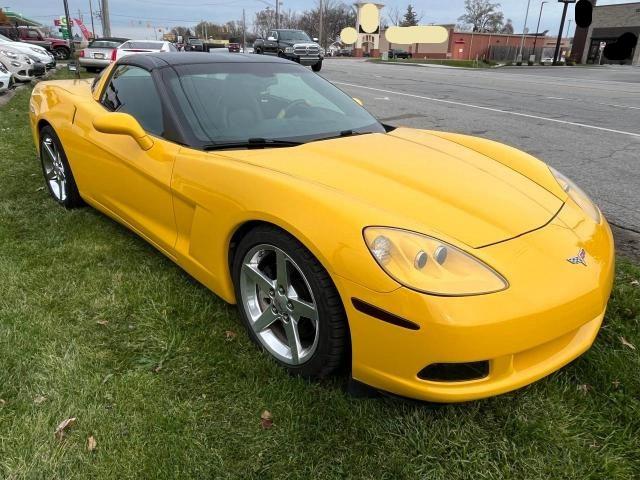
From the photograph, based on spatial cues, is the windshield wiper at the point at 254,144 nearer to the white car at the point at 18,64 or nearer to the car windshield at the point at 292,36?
the white car at the point at 18,64

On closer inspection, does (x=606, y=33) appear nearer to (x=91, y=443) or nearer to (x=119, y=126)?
(x=119, y=126)

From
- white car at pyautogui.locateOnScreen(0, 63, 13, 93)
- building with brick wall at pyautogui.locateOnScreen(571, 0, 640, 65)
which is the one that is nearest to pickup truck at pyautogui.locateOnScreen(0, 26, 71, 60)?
white car at pyautogui.locateOnScreen(0, 63, 13, 93)

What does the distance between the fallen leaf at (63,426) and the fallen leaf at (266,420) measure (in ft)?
2.36

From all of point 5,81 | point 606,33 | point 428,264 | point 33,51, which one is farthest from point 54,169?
point 606,33

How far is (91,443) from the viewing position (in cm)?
188

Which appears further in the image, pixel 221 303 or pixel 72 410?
pixel 221 303

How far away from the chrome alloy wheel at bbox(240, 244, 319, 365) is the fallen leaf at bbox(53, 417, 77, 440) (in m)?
0.81

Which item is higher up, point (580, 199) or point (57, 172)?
point (580, 199)

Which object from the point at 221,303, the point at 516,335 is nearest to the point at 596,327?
the point at 516,335

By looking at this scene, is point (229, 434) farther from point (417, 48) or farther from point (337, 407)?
point (417, 48)

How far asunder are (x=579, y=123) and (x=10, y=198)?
8.13 m

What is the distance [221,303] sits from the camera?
277cm

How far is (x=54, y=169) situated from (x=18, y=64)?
1175 cm

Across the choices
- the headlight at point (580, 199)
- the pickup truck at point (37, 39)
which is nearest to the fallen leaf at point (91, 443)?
the headlight at point (580, 199)
